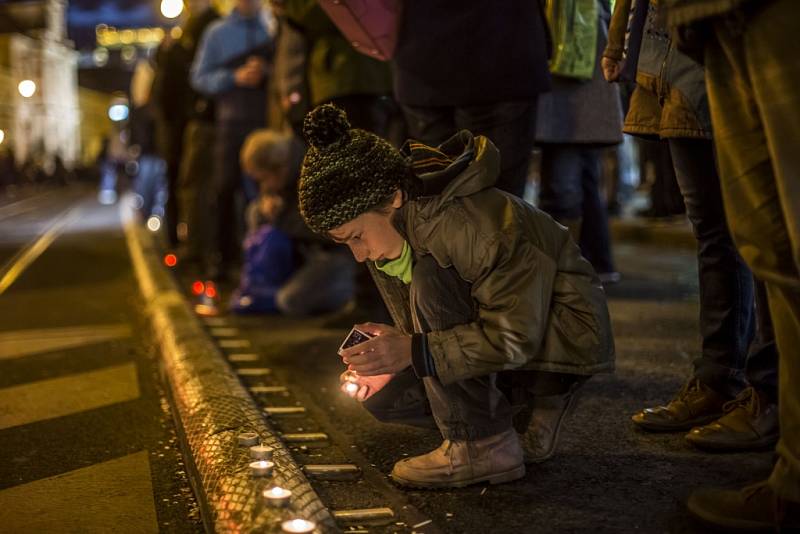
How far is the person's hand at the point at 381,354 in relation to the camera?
104 inches

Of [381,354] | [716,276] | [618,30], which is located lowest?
[381,354]

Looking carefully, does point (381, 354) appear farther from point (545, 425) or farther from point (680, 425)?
point (680, 425)

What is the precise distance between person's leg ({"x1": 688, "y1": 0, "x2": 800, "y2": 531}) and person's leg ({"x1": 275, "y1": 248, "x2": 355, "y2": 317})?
3.80m

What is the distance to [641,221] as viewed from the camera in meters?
11.6

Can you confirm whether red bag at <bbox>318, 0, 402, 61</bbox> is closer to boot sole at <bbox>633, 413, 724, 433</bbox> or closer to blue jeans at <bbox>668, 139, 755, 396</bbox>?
blue jeans at <bbox>668, 139, 755, 396</bbox>

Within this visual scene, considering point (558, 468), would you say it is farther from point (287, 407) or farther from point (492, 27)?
point (492, 27)

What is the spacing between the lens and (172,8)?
16984 mm

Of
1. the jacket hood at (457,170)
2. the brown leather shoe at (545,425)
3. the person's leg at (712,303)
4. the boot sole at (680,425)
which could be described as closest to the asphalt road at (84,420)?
the brown leather shoe at (545,425)

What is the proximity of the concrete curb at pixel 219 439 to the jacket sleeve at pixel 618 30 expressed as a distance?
5.13 feet

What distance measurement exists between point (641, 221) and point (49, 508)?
9.52 m

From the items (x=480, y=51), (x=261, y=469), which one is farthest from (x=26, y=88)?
(x=261, y=469)

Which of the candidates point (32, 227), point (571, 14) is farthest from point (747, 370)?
point (32, 227)

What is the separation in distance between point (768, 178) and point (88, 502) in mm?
1876

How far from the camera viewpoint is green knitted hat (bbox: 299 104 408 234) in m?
2.66
